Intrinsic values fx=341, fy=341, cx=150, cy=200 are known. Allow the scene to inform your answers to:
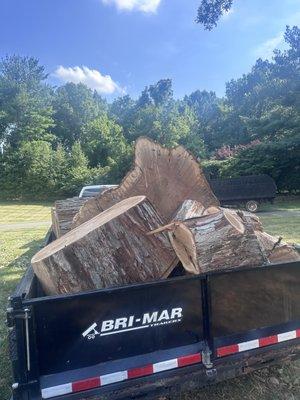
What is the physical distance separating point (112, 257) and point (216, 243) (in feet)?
2.49

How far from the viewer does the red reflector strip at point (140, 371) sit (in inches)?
83.8

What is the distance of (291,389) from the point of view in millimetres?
2791

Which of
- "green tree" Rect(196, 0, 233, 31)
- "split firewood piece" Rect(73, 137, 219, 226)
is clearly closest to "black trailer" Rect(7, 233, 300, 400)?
"split firewood piece" Rect(73, 137, 219, 226)

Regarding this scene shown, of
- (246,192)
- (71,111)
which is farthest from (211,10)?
(71,111)

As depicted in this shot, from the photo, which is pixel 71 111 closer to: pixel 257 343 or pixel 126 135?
pixel 126 135

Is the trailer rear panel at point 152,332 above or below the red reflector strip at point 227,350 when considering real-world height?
above

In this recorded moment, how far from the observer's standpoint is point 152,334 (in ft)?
7.11

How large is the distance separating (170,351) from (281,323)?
885mm

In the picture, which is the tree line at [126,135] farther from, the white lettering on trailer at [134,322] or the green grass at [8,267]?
the white lettering on trailer at [134,322]

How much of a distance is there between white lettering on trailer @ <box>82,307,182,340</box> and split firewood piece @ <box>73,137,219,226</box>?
4.60ft

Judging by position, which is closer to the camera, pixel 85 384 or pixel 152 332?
pixel 85 384

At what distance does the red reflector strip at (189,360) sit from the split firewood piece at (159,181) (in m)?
1.51

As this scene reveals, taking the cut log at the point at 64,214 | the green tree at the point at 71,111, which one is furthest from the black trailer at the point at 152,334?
the green tree at the point at 71,111

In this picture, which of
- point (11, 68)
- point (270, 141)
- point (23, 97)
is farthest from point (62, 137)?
point (270, 141)
